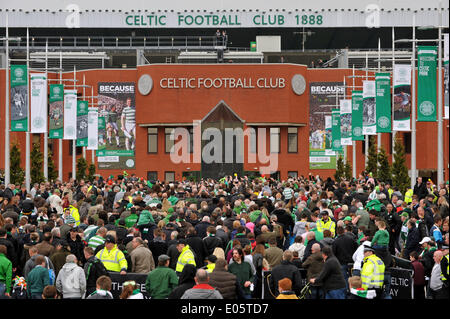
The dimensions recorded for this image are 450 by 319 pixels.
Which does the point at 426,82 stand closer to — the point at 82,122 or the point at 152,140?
the point at 82,122

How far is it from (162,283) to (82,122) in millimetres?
32639

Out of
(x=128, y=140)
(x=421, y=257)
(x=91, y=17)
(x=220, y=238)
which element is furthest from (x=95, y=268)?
(x=91, y=17)

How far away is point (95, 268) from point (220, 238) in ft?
10.7

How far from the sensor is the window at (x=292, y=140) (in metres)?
64.6

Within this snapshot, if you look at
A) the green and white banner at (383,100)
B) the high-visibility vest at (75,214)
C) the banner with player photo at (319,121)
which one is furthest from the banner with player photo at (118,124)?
the high-visibility vest at (75,214)

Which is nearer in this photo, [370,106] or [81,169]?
[370,106]

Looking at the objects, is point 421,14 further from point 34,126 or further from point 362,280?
point 362,280

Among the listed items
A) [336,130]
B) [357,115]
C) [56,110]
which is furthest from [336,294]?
[336,130]

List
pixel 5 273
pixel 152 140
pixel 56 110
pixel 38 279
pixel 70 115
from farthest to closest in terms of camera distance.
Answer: pixel 152 140
pixel 70 115
pixel 56 110
pixel 5 273
pixel 38 279

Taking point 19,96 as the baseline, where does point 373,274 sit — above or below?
below

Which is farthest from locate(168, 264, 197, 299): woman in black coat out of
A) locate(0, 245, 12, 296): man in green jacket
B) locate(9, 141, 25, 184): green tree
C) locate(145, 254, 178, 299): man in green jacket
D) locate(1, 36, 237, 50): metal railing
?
locate(1, 36, 237, 50): metal railing

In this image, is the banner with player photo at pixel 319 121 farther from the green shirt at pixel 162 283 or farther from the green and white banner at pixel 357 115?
the green shirt at pixel 162 283

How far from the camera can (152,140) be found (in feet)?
213

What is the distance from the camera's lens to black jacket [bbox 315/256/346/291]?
12836 millimetres
